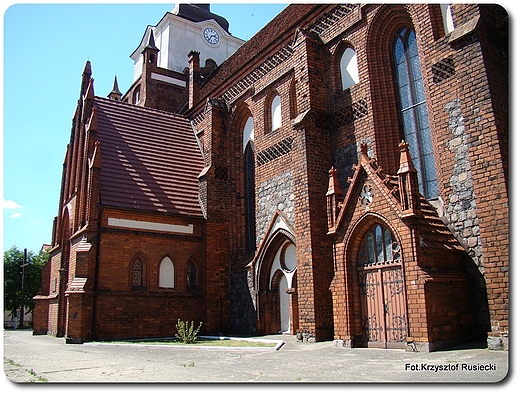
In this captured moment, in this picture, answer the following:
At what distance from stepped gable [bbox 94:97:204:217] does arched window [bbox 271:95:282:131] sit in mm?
4464

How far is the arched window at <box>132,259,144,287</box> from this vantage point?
16.6 m

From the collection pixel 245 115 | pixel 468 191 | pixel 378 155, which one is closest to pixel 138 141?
pixel 245 115

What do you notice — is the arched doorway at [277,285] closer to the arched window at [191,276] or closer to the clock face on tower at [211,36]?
the arched window at [191,276]

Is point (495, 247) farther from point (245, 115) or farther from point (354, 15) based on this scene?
point (245, 115)

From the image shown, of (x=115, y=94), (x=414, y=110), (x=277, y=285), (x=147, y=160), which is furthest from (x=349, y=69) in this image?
(x=115, y=94)

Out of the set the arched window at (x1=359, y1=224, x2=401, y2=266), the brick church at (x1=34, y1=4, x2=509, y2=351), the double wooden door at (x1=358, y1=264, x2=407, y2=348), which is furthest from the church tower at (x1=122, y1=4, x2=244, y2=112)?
the double wooden door at (x1=358, y1=264, x2=407, y2=348)

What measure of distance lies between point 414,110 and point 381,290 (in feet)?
16.0

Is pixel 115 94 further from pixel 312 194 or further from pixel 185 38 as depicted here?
pixel 312 194

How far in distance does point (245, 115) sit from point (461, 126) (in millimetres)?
10525

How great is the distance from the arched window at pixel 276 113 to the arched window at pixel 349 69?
2.97 metres

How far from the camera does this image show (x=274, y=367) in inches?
303

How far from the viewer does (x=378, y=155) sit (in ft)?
41.0

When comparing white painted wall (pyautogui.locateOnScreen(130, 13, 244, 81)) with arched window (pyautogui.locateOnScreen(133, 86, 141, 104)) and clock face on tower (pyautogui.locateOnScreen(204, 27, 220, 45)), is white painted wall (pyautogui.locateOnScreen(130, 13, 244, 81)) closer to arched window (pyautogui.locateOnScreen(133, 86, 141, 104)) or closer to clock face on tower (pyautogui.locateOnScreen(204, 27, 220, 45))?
clock face on tower (pyautogui.locateOnScreen(204, 27, 220, 45))

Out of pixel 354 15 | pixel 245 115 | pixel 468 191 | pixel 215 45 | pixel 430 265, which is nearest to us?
pixel 430 265
